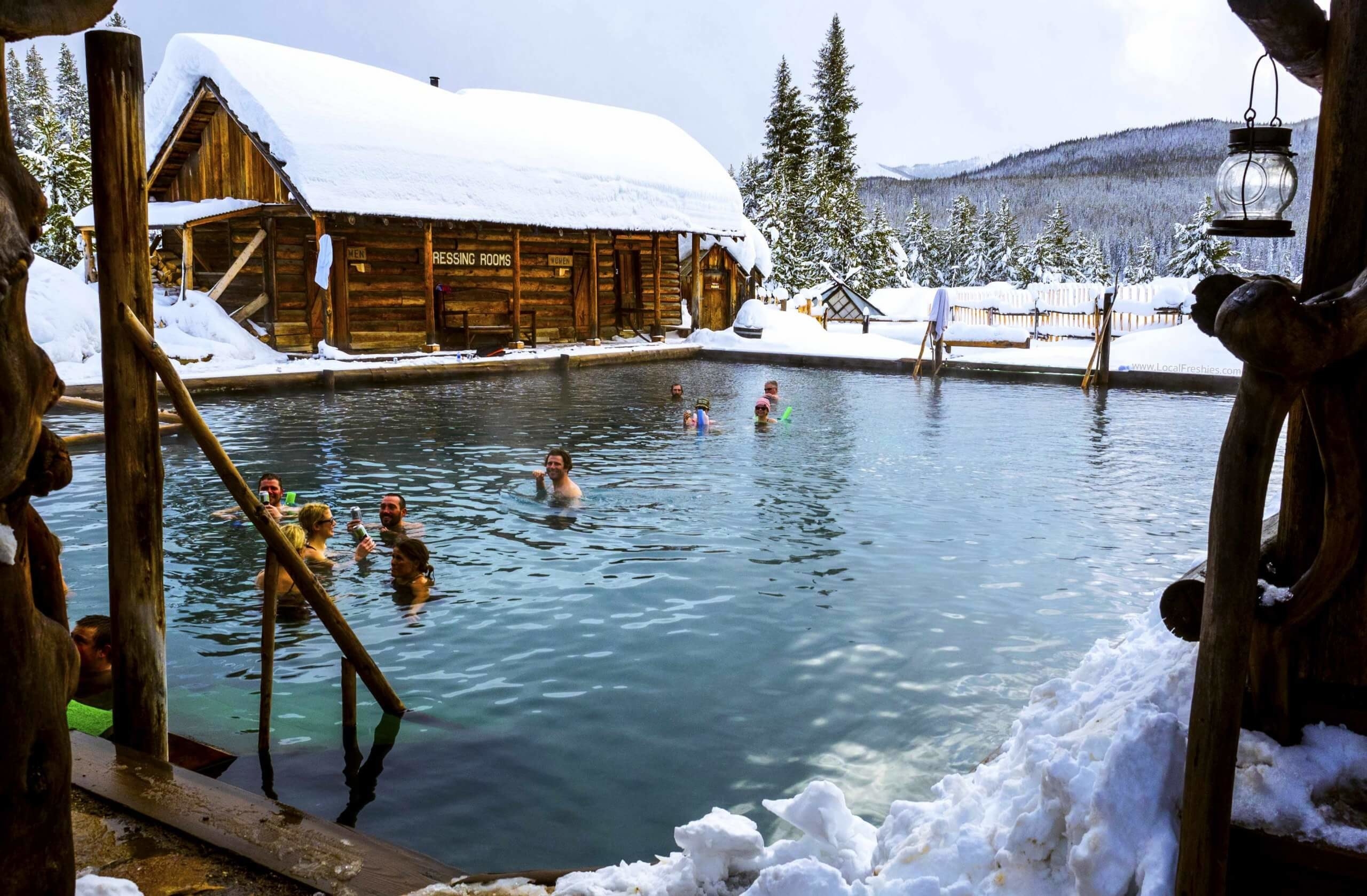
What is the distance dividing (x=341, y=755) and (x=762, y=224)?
39031mm

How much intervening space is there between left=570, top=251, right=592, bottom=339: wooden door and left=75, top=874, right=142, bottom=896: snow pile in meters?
26.8

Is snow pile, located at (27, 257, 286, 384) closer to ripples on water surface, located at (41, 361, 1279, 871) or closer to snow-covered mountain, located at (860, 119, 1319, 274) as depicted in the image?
ripples on water surface, located at (41, 361, 1279, 871)

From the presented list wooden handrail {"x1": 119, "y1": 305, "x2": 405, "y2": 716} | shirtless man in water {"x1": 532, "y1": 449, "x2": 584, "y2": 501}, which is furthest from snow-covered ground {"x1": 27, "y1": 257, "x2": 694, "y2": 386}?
wooden handrail {"x1": 119, "y1": 305, "x2": 405, "y2": 716}

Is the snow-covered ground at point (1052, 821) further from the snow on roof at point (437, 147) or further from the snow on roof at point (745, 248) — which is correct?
the snow on roof at point (745, 248)

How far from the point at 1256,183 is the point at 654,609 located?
461 centimetres

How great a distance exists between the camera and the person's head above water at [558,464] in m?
10.4

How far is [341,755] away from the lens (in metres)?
5.20

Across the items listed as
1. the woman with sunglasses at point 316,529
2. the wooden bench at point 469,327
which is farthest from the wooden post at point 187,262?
the woman with sunglasses at point 316,529

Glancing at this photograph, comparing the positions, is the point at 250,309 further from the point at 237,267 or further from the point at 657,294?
the point at 657,294

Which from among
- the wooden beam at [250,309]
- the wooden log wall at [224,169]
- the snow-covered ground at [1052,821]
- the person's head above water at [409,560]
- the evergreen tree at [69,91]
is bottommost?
the person's head above water at [409,560]

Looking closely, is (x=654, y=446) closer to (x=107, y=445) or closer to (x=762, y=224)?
(x=107, y=445)

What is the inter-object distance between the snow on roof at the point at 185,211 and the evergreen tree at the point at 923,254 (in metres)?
63.4

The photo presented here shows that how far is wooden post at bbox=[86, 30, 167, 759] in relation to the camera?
4273 mm

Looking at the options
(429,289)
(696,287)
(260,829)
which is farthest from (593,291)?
(260,829)
